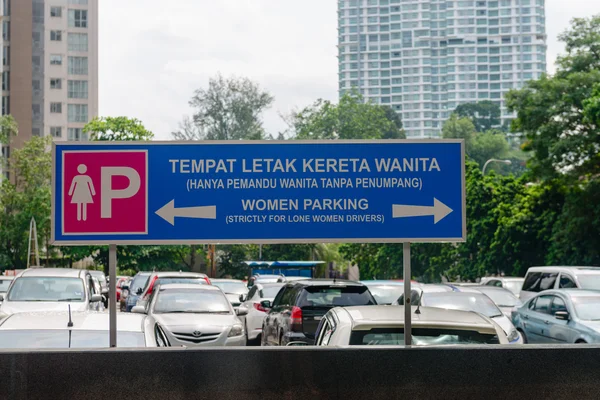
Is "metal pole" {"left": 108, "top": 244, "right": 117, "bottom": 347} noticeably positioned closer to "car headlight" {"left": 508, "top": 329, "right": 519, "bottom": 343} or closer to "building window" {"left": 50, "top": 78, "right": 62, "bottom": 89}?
"car headlight" {"left": 508, "top": 329, "right": 519, "bottom": 343}

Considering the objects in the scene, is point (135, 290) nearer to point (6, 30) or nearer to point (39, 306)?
point (39, 306)

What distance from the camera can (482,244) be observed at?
53.0m

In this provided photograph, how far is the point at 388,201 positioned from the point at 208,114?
3398 inches

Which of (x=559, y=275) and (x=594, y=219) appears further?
(x=594, y=219)

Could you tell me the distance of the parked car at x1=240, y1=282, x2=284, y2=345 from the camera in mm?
21703

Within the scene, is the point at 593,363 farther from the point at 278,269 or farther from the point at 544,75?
the point at 278,269

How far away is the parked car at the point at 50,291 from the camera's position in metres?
19.7

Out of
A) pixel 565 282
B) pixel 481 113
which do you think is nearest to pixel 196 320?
pixel 565 282

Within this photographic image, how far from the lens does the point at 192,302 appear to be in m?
18.6

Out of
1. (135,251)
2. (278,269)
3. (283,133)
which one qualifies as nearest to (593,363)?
(278,269)

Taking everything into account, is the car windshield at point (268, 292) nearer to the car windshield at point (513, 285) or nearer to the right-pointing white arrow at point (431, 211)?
the car windshield at point (513, 285)

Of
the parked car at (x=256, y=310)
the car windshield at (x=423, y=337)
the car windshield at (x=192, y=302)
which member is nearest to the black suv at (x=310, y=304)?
the car windshield at (x=192, y=302)

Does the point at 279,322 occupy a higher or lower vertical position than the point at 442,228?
lower

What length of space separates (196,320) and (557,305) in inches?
257
